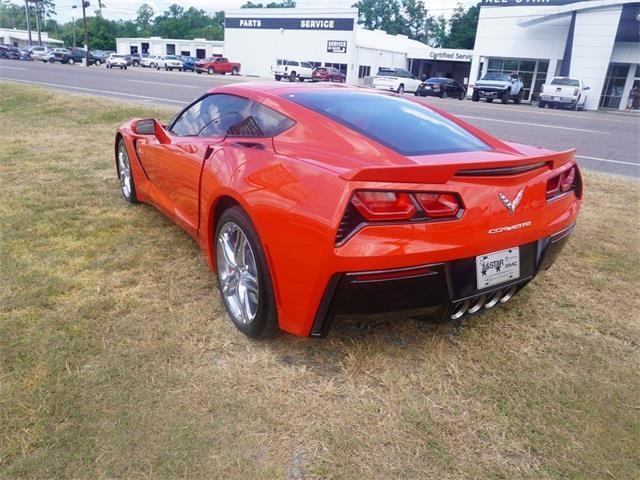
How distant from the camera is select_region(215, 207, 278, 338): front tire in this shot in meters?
2.49

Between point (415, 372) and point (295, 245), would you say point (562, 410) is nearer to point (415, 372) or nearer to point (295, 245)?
point (415, 372)

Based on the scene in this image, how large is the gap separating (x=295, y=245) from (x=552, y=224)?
4.52 ft

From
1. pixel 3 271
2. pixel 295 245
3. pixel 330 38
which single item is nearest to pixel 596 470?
pixel 295 245

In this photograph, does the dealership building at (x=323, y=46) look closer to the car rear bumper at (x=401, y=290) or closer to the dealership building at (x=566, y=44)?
the dealership building at (x=566, y=44)

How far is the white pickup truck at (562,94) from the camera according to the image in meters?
26.0

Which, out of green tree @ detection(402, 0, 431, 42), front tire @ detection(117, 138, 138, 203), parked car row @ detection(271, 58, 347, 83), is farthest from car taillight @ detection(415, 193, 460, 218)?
green tree @ detection(402, 0, 431, 42)

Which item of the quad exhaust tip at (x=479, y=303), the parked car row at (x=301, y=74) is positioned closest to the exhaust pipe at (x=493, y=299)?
the quad exhaust tip at (x=479, y=303)

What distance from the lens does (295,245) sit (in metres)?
2.23

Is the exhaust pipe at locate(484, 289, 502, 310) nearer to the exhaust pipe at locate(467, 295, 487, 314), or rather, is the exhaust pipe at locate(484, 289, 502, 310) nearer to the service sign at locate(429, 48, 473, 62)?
the exhaust pipe at locate(467, 295, 487, 314)

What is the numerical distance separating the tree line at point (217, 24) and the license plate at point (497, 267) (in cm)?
7938

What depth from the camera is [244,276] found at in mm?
2793

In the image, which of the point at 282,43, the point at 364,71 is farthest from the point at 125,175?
the point at 282,43

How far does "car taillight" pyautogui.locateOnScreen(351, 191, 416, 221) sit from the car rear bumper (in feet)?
0.76

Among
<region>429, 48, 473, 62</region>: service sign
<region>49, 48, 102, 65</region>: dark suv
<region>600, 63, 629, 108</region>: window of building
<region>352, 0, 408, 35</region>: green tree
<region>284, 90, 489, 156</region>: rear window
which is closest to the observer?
<region>284, 90, 489, 156</region>: rear window
